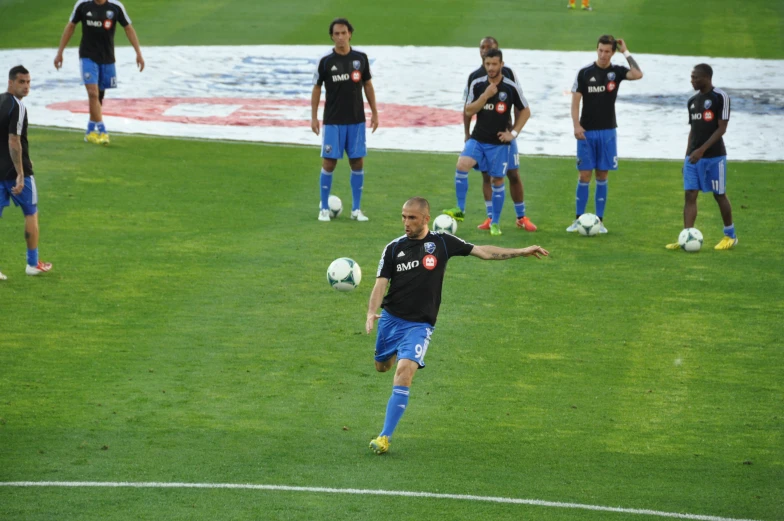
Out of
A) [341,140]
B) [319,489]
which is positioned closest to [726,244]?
[341,140]

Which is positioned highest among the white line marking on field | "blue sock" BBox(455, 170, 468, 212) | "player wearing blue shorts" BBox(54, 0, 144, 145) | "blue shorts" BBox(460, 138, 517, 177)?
"player wearing blue shorts" BBox(54, 0, 144, 145)

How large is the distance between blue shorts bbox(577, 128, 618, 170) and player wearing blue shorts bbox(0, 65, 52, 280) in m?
7.40

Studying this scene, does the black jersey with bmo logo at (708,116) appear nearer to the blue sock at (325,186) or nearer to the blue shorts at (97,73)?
the blue sock at (325,186)

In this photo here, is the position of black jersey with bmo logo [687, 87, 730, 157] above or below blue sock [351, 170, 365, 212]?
above

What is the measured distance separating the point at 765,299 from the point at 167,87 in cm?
1568

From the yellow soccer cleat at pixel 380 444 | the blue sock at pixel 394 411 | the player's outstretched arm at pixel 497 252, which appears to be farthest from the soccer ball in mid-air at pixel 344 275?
Answer: the yellow soccer cleat at pixel 380 444

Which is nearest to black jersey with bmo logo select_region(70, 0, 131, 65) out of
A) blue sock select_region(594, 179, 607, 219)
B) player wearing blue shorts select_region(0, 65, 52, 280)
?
player wearing blue shorts select_region(0, 65, 52, 280)

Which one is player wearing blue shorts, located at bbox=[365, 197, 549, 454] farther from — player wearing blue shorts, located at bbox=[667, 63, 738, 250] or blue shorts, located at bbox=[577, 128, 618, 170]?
blue shorts, located at bbox=[577, 128, 618, 170]

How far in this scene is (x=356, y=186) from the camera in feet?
53.5

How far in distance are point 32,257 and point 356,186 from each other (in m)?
4.83

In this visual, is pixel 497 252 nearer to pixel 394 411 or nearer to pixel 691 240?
pixel 394 411

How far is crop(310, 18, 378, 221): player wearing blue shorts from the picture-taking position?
15.9 meters

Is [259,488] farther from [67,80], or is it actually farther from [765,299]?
[67,80]

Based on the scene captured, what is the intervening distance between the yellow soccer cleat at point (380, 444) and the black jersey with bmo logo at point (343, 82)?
7963 millimetres
